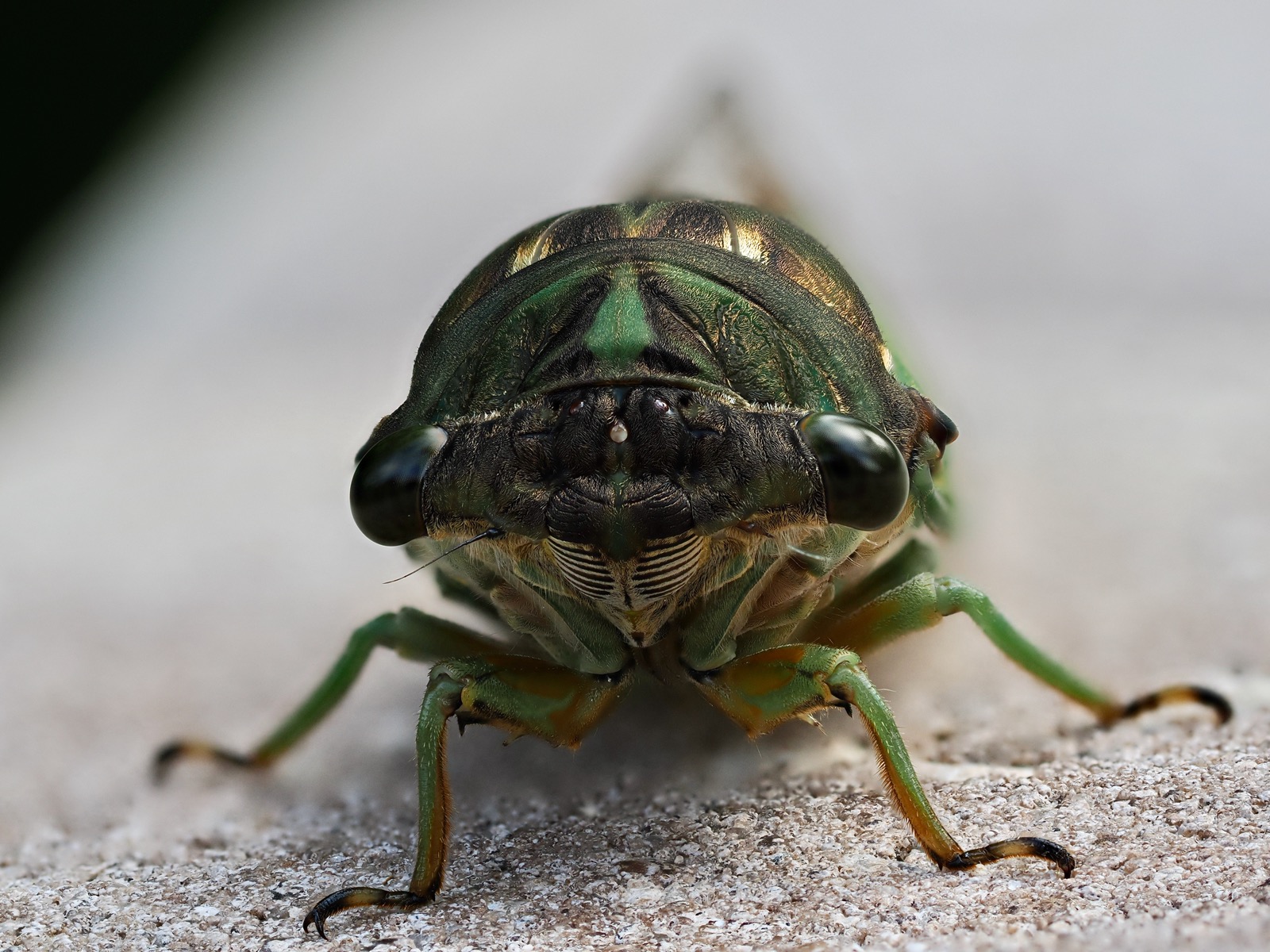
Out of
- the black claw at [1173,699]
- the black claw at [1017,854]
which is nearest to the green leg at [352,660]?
the black claw at [1017,854]

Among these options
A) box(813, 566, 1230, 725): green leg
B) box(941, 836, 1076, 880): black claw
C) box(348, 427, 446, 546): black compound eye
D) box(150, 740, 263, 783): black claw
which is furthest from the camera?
box(150, 740, 263, 783): black claw

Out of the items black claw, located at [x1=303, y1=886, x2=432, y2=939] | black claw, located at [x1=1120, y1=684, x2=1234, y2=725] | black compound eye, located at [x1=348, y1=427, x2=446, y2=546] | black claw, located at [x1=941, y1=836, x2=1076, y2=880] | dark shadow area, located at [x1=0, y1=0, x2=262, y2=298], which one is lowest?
black claw, located at [x1=941, y1=836, x2=1076, y2=880]

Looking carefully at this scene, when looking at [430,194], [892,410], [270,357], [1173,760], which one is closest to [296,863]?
[892,410]

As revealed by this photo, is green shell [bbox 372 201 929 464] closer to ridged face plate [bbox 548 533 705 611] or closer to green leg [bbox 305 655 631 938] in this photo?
ridged face plate [bbox 548 533 705 611]

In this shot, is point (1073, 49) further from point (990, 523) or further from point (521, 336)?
point (521, 336)

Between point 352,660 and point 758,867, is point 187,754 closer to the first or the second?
point 352,660

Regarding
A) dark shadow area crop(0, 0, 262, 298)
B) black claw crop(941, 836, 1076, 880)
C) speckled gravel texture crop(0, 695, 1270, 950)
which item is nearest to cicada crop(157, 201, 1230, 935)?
black claw crop(941, 836, 1076, 880)

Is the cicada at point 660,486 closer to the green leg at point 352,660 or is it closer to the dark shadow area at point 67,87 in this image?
the green leg at point 352,660
